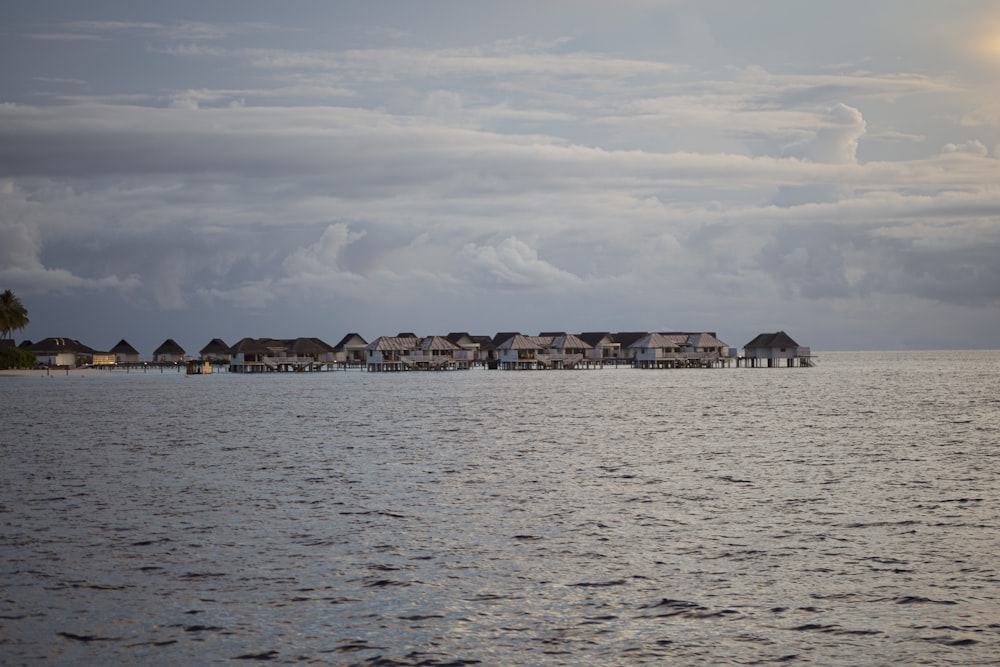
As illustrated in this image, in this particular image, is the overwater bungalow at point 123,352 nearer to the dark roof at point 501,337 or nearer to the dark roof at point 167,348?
the dark roof at point 167,348

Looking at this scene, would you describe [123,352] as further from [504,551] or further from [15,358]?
[504,551]

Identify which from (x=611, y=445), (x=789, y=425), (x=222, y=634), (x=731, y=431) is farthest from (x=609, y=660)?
(x=789, y=425)

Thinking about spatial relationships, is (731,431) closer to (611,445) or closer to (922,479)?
(611,445)

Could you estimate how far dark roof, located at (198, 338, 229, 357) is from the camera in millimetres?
164750

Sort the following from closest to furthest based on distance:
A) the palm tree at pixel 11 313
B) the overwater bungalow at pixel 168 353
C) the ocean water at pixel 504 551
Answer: the ocean water at pixel 504 551
the palm tree at pixel 11 313
the overwater bungalow at pixel 168 353

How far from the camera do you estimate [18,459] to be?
3438 cm

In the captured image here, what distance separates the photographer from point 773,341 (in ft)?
458

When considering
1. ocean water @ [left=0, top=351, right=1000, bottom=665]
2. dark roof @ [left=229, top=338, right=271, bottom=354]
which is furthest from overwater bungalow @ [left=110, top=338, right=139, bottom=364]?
ocean water @ [left=0, top=351, right=1000, bottom=665]

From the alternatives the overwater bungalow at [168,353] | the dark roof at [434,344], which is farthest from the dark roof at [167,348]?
the dark roof at [434,344]

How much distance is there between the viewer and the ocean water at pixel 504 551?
496 inches

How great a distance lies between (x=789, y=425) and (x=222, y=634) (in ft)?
125

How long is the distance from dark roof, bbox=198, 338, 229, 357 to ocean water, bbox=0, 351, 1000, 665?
127 m

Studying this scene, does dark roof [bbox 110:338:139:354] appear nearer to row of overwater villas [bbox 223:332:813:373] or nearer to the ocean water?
row of overwater villas [bbox 223:332:813:373]

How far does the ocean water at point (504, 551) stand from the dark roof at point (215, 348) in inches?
5011
